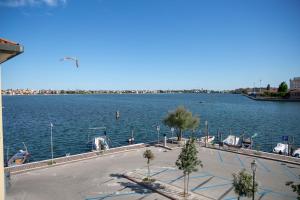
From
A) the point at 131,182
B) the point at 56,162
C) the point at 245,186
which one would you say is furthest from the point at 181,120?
the point at 245,186

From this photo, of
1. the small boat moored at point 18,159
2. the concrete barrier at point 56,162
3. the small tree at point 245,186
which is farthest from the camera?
the small boat moored at point 18,159

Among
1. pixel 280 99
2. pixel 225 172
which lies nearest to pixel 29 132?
pixel 225 172

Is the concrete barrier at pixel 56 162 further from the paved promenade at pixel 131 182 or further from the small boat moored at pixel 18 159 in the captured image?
the small boat moored at pixel 18 159

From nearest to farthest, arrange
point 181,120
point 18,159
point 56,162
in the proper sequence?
1. point 56,162
2. point 18,159
3. point 181,120

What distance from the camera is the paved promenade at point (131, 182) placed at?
18.6 meters

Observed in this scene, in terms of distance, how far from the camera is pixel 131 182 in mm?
20984

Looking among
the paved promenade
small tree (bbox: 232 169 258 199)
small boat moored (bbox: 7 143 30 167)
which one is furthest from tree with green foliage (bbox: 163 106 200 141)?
small tree (bbox: 232 169 258 199)

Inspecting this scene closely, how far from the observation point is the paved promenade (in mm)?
18578

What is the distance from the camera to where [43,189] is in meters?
19.3

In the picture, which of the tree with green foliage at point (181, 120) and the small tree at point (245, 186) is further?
the tree with green foliage at point (181, 120)

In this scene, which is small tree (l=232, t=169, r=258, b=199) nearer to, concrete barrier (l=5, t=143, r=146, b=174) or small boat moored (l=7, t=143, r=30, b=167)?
concrete barrier (l=5, t=143, r=146, b=174)

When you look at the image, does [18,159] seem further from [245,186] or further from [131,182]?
[245,186]

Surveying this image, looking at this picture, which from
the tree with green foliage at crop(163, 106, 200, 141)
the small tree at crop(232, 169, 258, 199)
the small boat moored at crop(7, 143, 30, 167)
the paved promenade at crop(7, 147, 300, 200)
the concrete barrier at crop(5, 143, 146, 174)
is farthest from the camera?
the tree with green foliage at crop(163, 106, 200, 141)

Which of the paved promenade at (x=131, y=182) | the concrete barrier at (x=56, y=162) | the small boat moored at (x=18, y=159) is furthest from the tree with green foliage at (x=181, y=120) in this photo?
the small boat moored at (x=18, y=159)
